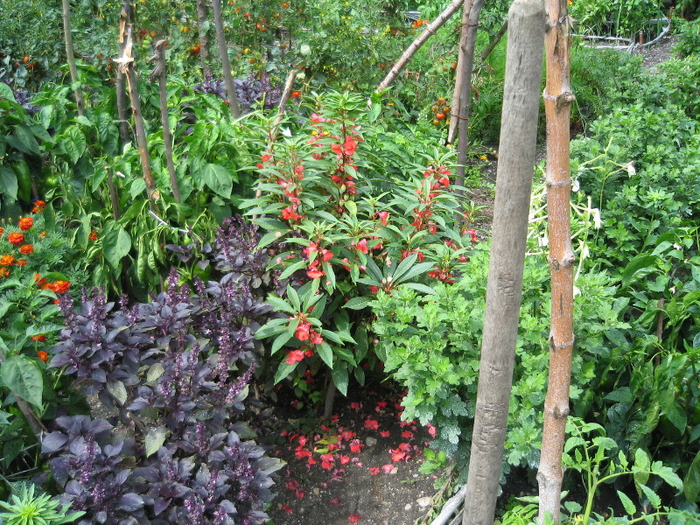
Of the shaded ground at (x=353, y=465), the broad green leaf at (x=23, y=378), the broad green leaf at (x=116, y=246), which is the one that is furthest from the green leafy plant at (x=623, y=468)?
the broad green leaf at (x=116, y=246)

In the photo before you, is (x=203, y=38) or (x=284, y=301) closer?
(x=284, y=301)

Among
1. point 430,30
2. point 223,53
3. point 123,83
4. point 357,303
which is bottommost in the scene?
point 357,303

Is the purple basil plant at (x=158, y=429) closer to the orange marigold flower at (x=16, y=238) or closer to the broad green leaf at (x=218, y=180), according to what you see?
the broad green leaf at (x=218, y=180)

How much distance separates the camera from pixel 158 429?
6.19ft

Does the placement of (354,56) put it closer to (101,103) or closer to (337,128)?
(101,103)

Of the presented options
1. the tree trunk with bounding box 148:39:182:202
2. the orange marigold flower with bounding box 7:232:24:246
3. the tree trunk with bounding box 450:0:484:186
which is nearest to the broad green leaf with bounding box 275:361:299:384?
the tree trunk with bounding box 148:39:182:202

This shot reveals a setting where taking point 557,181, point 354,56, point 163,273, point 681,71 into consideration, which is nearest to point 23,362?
point 163,273

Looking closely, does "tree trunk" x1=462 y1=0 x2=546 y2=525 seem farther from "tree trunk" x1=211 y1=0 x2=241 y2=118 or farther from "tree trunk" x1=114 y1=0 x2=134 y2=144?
"tree trunk" x1=211 y1=0 x2=241 y2=118

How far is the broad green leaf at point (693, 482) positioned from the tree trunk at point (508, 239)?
0.63 m

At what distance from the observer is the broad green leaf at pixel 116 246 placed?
2.84 meters

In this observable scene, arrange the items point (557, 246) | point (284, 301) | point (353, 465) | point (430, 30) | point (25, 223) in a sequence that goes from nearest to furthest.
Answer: point (557, 246) → point (284, 301) → point (353, 465) → point (25, 223) → point (430, 30)

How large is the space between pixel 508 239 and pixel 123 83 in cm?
245

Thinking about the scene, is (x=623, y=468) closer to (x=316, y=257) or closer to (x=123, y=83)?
(x=316, y=257)

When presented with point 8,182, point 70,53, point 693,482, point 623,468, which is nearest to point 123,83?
point 70,53
